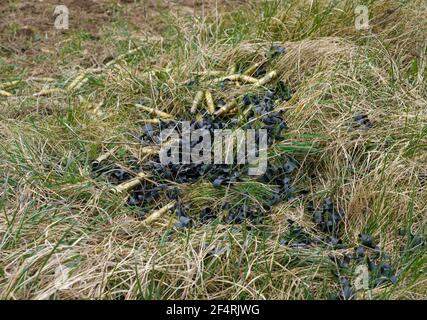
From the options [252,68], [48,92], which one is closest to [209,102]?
[252,68]

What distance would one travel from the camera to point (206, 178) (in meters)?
2.83

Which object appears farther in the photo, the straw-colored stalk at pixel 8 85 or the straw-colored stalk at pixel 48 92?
the straw-colored stalk at pixel 8 85

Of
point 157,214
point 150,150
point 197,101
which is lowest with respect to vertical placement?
point 157,214

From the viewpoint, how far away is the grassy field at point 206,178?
2.30m

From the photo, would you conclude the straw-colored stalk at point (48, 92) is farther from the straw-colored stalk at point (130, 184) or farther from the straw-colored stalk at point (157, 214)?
the straw-colored stalk at point (157, 214)

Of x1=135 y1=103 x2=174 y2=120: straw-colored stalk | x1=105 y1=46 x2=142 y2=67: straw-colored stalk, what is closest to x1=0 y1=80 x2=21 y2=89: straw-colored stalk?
x1=105 y1=46 x2=142 y2=67: straw-colored stalk

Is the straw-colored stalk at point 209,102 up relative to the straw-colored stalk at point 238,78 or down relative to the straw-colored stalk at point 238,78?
down

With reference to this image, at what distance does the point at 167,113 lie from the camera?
3314mm

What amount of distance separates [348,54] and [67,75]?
5.28 feet

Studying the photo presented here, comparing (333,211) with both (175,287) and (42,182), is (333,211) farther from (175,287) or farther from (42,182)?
(42,182)

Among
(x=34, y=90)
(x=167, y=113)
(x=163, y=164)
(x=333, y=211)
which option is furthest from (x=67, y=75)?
(x=333, y=211)

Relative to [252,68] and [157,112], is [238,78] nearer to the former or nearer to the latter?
[252,68]

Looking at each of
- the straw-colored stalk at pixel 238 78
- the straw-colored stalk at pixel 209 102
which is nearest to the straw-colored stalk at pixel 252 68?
the straw-colored stalk at pixel 238 78
